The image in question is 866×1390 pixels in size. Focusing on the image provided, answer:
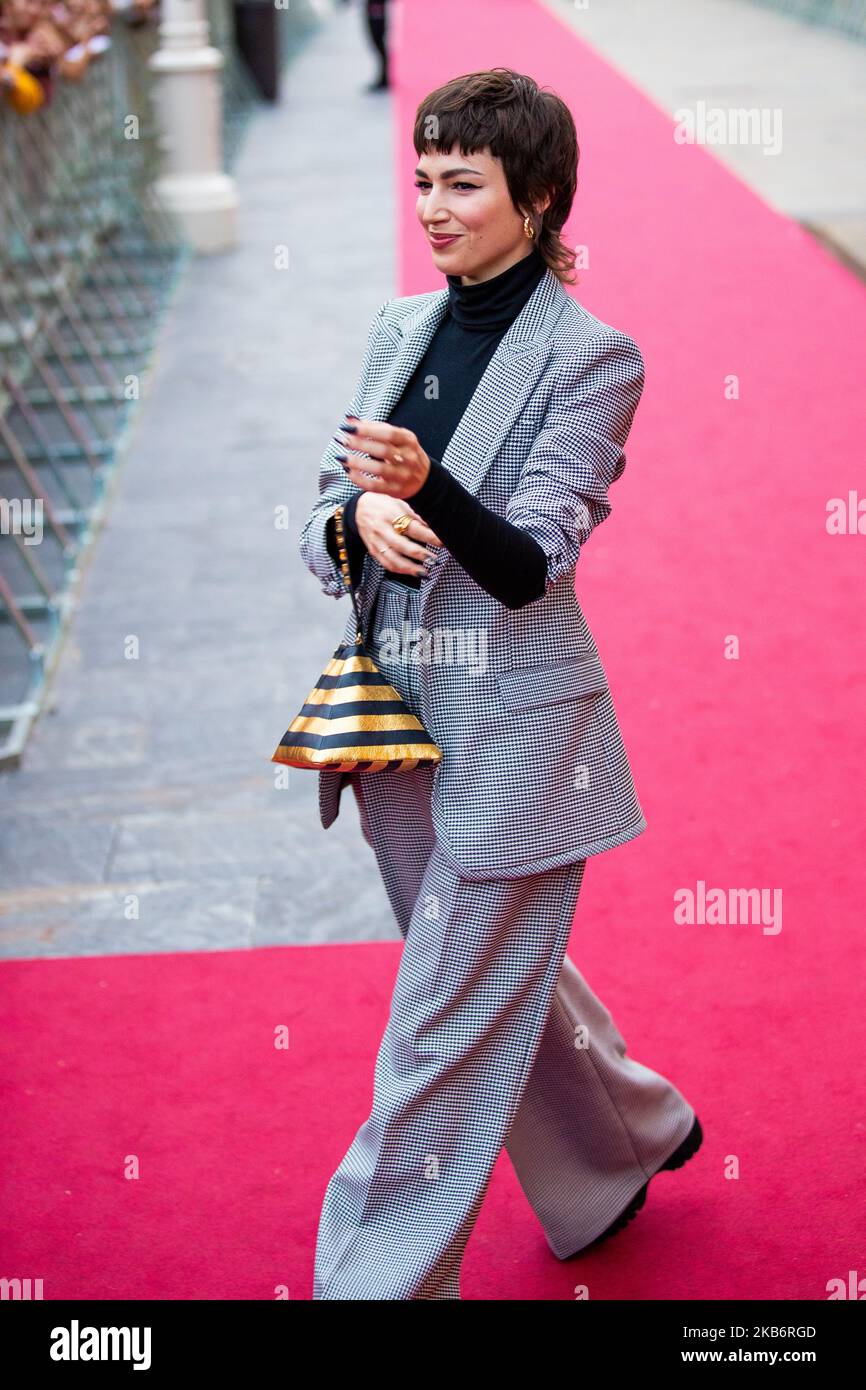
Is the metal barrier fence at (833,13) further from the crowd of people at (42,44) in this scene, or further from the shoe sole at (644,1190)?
the shoe sole at (644,1190)

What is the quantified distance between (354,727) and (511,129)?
0.84 metres

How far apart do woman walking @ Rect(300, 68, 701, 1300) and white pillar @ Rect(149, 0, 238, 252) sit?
31.7 feet

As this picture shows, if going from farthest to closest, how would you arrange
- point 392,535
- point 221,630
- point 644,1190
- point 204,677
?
1. point 221,630
2. point 204,677
3. point 644,1190
4. point 392,535

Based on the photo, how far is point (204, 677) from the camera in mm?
5492

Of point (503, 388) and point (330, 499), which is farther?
point (330, 499)

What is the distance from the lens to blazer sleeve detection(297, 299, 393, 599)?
2426mm

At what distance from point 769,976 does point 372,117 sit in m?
14.9

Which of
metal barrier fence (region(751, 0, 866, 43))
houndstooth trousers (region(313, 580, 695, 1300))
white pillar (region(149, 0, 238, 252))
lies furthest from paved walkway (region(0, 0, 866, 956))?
metal barrier fence (region(751, 0, 866, 43))

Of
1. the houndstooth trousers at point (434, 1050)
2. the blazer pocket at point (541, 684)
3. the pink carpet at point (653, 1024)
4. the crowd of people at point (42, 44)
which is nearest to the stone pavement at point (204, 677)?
the pink carpet at point (653, 1024)

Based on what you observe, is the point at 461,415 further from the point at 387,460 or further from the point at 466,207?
the point at 387,460

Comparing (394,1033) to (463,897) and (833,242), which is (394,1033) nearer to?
(463,897)

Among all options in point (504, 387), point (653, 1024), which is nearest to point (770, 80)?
point (653, 1024)

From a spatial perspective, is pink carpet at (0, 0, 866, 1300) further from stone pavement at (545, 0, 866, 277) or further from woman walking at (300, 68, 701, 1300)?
stone pavement at (545, 0, 866, 277)

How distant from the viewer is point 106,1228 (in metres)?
2.96
